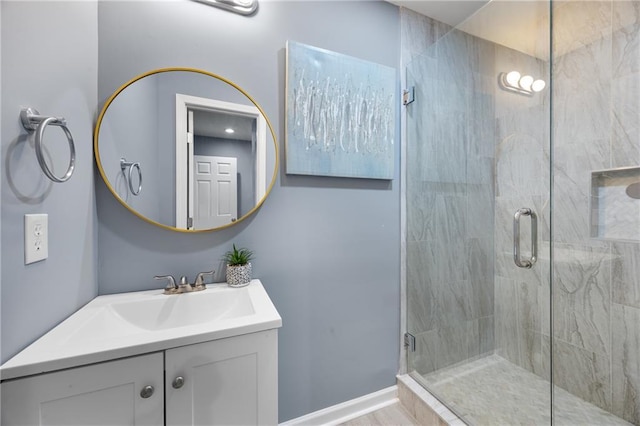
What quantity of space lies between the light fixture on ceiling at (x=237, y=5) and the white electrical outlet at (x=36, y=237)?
113 cm

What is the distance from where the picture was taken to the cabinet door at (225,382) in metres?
0.74

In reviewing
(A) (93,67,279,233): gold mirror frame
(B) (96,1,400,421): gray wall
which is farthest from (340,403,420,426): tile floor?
(A) (93,67,279,233): gold mirror frame

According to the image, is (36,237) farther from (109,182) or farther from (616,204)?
(616,204)

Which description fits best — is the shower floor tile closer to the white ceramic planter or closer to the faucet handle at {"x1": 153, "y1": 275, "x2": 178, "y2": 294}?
the white ceramic planter

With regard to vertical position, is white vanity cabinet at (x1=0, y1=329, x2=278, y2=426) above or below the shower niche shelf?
below

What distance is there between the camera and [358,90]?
1484 mm

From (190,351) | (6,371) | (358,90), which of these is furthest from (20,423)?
(358,90)

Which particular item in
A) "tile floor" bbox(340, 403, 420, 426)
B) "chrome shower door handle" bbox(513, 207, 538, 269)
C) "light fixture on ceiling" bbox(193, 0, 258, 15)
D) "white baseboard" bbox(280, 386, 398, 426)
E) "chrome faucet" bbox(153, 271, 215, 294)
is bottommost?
"tile floor" bbox(340, 403, 420, 426)

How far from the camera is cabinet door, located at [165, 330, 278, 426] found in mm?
739

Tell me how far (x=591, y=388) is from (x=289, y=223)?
1.97 metres

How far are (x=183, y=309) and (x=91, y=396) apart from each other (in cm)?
41

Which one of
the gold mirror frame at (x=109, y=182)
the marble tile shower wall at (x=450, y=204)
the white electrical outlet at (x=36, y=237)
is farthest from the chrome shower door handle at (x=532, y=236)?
the white electrical outlet at (x=36, y=237)

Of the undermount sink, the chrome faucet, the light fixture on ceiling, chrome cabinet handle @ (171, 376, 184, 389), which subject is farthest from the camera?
the light fixture on ceiling

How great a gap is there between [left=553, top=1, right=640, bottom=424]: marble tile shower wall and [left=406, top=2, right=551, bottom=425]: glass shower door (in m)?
0.16
